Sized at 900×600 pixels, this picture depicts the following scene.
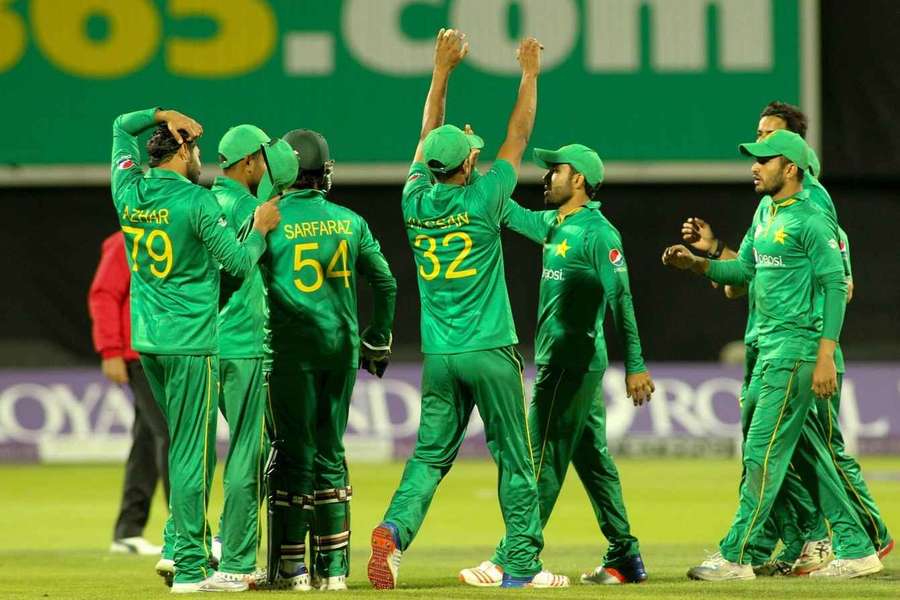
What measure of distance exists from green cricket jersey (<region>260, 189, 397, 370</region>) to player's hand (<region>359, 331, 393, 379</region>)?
0.23 m

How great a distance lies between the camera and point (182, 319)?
7.42 m

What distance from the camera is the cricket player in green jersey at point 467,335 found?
25.3 ft

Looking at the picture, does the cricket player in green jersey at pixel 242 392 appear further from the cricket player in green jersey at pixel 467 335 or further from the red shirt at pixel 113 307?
the red shirt at pixel 113 307

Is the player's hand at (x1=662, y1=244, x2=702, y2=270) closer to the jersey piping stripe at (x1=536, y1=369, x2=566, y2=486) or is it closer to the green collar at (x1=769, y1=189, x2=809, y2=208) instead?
the green collar at (x1=769, y1=189, x2=809, y2=208)

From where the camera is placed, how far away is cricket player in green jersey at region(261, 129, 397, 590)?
7.71 m

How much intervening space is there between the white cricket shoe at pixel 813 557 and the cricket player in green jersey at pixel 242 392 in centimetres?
272

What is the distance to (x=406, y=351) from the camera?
1873cm

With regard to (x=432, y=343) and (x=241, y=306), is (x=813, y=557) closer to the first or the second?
(x=432, y=343)

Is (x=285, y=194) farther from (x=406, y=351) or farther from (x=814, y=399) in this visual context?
(x=406, y=351)

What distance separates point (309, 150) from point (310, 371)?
993 mm

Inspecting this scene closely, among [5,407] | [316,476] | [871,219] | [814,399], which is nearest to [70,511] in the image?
[5,407]

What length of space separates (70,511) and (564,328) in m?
5.90

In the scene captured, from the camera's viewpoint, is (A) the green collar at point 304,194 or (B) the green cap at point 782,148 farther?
(B) the green cap at point 782,148

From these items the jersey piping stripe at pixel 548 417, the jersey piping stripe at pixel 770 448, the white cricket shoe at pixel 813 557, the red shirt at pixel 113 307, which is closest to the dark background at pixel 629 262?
the red shirt at pixel 113 307
